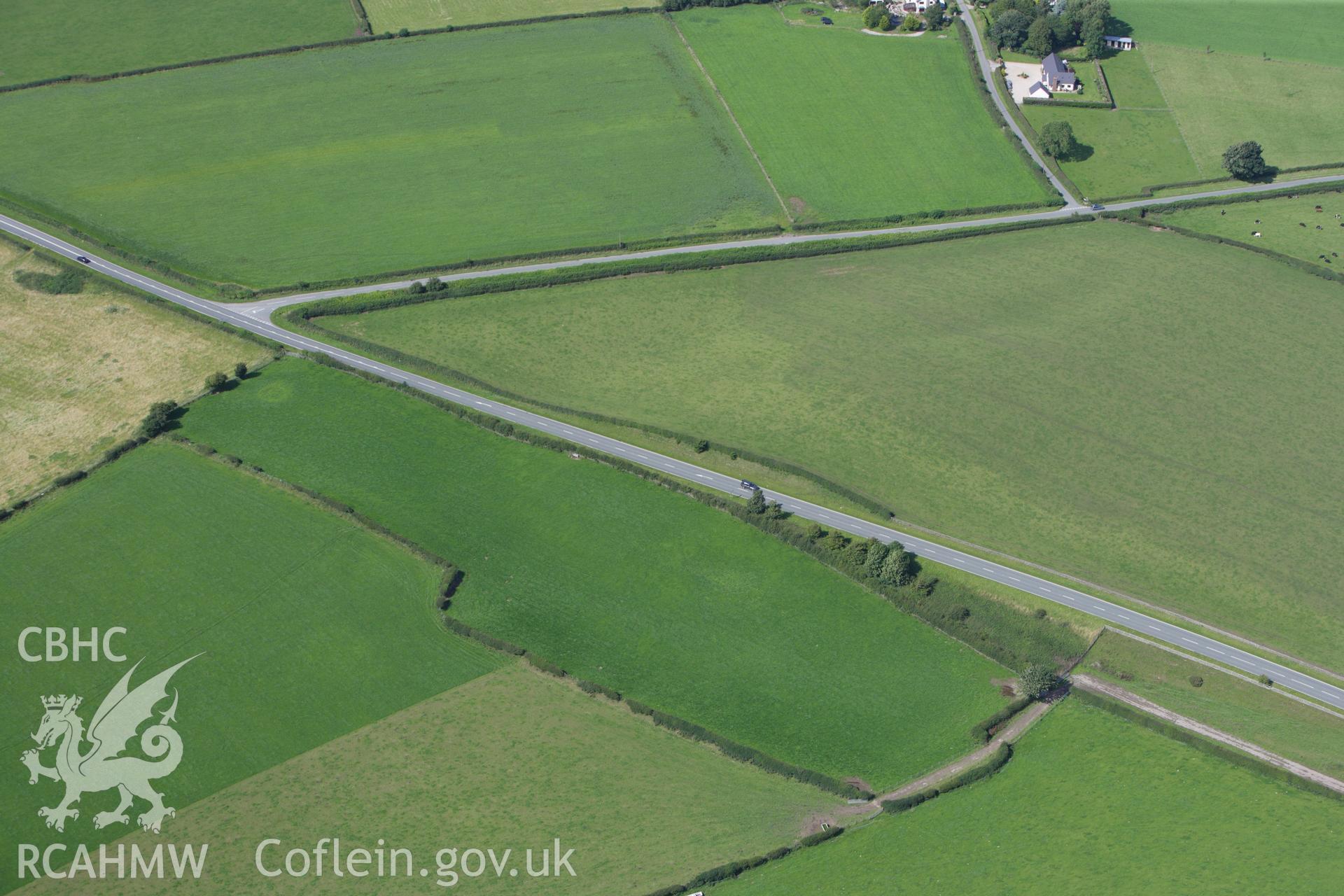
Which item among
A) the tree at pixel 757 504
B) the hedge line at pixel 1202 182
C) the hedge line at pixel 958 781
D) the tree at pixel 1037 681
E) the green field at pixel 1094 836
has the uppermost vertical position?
the hedge line at pixel 1202 182

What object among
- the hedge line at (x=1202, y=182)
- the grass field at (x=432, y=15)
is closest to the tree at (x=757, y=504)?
the hedge line at (x=1202, y=182)

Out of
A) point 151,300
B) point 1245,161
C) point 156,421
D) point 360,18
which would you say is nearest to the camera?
point 156,421

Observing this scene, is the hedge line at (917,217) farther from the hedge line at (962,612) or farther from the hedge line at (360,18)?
the hedge line at (360,18)

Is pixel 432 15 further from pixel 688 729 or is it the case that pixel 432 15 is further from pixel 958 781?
pixel 958 781

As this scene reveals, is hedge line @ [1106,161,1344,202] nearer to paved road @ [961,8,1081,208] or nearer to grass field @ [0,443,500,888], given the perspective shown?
paved road @ [961,8,1081,208]

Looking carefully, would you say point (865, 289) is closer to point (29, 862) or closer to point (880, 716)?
point (880, 716)

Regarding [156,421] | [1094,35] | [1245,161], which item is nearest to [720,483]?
[156,421]
